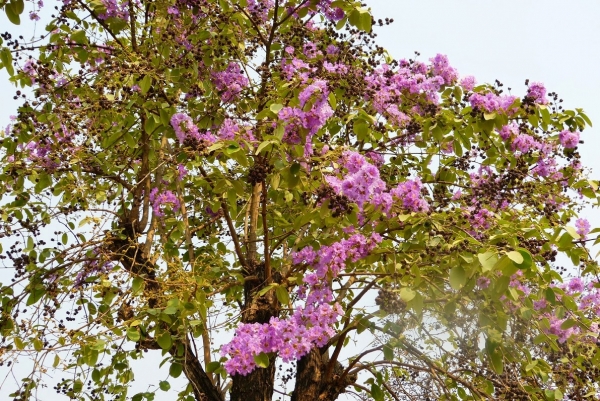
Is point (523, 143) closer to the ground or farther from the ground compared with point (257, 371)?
farther from the ground

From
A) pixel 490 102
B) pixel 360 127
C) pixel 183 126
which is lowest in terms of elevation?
pixel 360 127

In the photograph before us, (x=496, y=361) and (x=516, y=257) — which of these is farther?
(x=496, y=361)

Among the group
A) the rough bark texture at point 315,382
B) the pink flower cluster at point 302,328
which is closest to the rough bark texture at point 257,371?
the rough bark texture at point 315,382

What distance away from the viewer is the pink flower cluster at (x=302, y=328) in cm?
383

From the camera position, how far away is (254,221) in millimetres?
4949

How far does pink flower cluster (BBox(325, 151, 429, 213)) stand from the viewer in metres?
3.36

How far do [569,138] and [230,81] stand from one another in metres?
2.69

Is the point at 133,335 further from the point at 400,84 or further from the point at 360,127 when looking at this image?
the point at 400,84

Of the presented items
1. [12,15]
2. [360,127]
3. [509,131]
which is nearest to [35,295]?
[12,15]

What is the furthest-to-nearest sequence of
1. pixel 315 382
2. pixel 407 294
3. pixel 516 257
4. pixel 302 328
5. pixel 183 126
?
pixel 315 382, pixel 183 126, pixel 302 328, pixel 407 294, pixel 516 257

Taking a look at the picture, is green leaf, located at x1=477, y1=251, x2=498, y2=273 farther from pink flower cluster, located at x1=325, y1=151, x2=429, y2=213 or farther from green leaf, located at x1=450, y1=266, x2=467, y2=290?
Answer: pink flower cluster, located at x1=325, y1=151, x2=429, y2=213

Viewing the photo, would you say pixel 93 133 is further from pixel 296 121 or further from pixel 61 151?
pixel 296 121

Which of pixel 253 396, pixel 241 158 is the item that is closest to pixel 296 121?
pixel 241 158

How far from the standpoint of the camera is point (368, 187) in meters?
3.36
